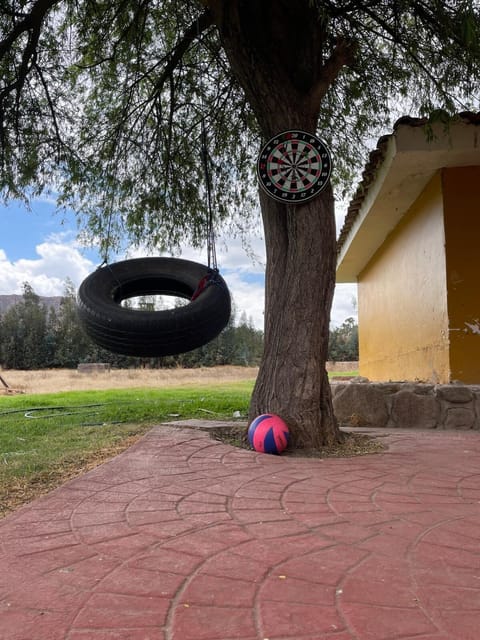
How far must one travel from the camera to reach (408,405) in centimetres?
530

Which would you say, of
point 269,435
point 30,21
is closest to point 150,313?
point 269,435

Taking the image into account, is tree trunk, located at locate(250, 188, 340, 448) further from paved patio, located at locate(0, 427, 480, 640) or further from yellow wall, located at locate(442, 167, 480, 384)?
yellow wall, located at locate(442, 167, 480, 384)

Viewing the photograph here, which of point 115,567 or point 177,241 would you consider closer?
point 115,567

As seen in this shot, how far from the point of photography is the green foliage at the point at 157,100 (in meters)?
5.76

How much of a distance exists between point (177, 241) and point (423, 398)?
436 centimetres

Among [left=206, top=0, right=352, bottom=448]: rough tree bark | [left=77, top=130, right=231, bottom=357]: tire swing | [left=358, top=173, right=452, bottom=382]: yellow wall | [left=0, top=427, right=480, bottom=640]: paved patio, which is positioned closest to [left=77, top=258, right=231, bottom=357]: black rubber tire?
[left=77, top=130, right=231, bottom=357]: tire swing

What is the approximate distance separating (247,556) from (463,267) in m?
4.22

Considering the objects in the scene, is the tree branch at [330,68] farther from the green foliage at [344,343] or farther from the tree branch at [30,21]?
the green foliage at [344,343]

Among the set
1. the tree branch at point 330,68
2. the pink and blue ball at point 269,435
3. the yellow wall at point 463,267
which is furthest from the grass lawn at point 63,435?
the tree branch at point 330,68

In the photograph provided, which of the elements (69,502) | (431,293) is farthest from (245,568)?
(431,293)

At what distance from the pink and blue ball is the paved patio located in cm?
49

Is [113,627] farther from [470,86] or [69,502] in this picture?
[470,86]

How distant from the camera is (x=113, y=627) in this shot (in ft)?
4.65

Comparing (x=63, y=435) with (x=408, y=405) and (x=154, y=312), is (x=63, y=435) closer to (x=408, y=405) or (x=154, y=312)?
(x=154, y=312)
